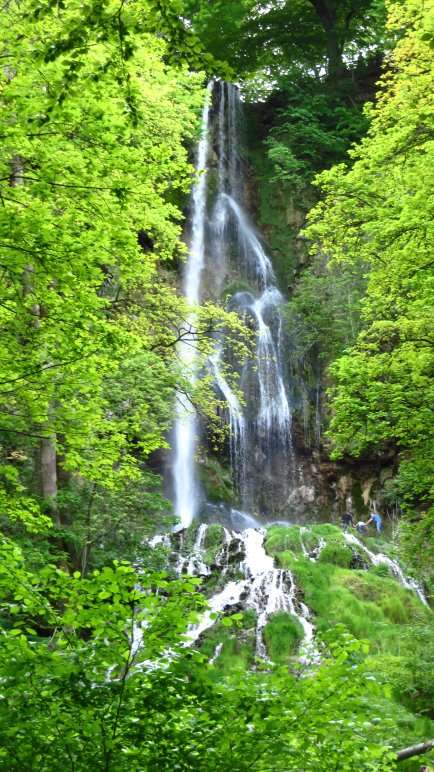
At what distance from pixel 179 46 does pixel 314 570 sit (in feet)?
Result: 40.4

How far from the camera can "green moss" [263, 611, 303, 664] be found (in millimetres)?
11659

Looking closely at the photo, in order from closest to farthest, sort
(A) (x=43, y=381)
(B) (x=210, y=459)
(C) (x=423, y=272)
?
1. (A) (x=43, y=381)
2. (C) (x=423, y=272)
3. (B) (x=210, y=459)

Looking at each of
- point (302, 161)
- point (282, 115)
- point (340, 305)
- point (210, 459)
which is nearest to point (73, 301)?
point (210, 459)

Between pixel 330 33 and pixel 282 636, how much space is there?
2621cm

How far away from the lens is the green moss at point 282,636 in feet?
38.3

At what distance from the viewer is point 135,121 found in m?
4.17

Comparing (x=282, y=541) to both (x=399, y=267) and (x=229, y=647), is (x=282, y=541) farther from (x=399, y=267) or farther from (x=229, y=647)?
(x=399, y=267)

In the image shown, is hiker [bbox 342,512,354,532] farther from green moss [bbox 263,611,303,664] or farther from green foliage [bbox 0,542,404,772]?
green foliage [bbox 0,542,404,772]

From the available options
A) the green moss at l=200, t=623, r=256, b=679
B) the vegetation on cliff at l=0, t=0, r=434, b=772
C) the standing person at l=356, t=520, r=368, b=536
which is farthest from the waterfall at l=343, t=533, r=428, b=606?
the green moss at l=200, t=623, r=256, b=679

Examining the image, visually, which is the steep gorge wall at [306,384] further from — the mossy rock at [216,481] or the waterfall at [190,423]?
the waterfall at [190,423]

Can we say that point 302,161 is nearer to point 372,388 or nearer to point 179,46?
point 372,388

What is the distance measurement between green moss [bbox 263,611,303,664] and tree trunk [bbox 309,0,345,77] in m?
25.1

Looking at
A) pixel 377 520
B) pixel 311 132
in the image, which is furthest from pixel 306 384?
pixel 311 132

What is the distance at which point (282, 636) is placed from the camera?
39.3ft
